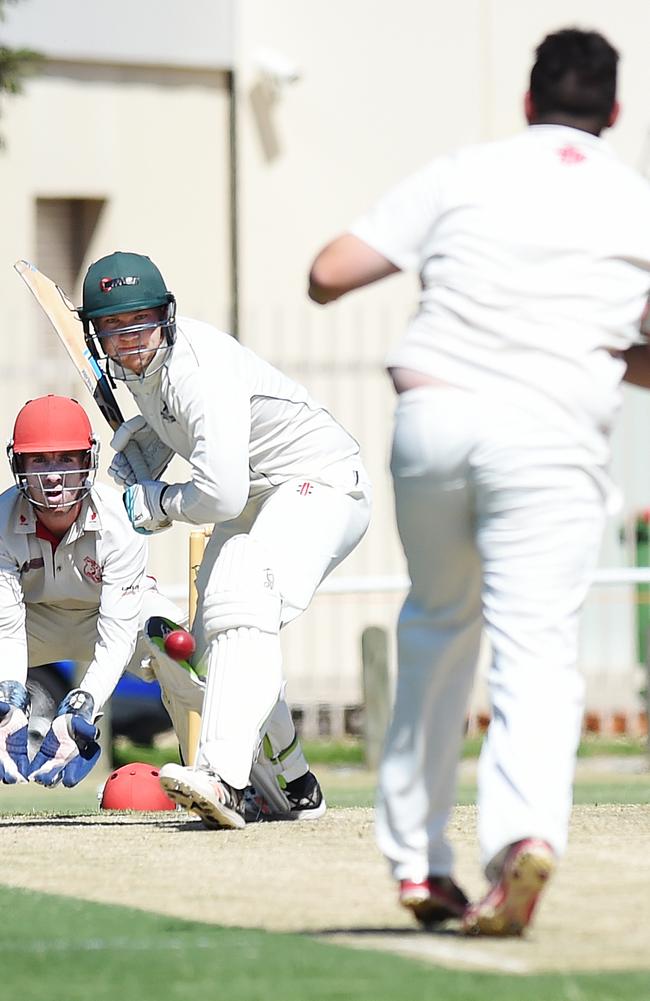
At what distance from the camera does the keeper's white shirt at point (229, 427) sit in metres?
6.47

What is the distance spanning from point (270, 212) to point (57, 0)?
90.6 inches

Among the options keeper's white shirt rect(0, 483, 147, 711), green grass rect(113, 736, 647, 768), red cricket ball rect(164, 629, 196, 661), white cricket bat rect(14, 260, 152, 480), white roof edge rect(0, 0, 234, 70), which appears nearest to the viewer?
red cricket ball rect(164, 629, 196, 661)

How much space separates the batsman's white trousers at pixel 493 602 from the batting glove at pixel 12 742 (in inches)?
106

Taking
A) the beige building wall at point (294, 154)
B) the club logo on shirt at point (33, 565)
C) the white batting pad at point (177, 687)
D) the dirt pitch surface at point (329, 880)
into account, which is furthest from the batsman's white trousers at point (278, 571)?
the beige building wall at point (294, 154)

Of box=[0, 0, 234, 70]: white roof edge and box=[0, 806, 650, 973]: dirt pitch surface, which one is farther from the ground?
box=[0, 0, 234, 70]: white roof edge

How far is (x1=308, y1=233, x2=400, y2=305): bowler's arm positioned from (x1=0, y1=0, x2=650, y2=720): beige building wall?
1113 centimetres

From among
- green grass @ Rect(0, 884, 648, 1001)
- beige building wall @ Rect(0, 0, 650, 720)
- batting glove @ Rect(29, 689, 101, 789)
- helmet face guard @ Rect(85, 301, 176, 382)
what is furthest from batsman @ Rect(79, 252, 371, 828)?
beige building wall @ Rect(0, 0, 650, 720)

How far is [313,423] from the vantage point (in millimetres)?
7020

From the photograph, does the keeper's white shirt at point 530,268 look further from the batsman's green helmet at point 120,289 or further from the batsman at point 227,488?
the batsman's green helmet at point 120,289

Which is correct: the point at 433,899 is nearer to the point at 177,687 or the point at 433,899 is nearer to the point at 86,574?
the point at 177,687

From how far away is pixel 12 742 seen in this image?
7098mm

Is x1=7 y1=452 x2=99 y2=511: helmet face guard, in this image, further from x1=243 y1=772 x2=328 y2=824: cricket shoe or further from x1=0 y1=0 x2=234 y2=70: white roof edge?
x1=0 y1=0 x2=234 y2=70: white roof edge

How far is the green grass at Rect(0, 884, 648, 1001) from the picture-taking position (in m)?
3.80

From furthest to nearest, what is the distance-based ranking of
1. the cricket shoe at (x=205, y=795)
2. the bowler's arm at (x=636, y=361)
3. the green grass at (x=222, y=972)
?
the cricket shoe at (x=205, y=795) → the bowler's arm at (x=636, y=361) → the green grass at (x=222, y=972)
